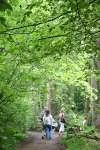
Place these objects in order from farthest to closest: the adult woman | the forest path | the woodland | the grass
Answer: the adult woman
the forest path
the grass
the woodland

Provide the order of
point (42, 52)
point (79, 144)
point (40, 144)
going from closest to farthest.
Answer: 1. point (42, 52)
2. point (79, 144)
3. point (40, 144)

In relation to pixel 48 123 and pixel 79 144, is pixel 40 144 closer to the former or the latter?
pixel 48 123

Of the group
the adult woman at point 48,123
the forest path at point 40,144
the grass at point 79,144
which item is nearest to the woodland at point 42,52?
the grass at point 79,144

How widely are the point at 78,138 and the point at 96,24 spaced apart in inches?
573

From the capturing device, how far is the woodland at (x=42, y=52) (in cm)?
709

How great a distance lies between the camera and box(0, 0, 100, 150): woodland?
709 cm

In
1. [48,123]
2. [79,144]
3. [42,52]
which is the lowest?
[79,144]

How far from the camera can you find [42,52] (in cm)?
916

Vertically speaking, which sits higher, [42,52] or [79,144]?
[42,52]

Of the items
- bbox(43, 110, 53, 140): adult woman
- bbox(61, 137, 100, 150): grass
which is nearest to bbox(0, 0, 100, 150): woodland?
bbox(61, 137, 100, 150): grass

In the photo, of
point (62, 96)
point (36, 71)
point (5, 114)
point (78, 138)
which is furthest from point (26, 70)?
point (62, 96)

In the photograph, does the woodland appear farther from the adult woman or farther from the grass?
the adult woman

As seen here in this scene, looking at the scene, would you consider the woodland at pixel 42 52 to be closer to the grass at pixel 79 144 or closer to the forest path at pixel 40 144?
the grass at pixel 79 144

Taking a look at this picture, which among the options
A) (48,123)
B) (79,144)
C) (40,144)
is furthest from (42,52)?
(48,123)
